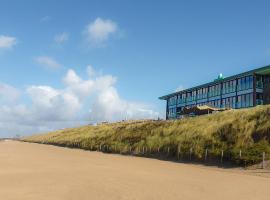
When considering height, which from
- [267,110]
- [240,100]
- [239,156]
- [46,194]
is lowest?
[46,194]

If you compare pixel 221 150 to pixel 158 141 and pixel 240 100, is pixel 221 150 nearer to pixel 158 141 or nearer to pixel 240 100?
pixel 158 141

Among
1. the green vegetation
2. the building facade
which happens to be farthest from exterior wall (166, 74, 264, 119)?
the green vegetation

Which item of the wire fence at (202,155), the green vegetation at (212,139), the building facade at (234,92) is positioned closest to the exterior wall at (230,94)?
the building facade at (234,92)

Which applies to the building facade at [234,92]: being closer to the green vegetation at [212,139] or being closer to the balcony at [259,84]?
the balcony at [259,84]

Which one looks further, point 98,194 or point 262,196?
point 262,196

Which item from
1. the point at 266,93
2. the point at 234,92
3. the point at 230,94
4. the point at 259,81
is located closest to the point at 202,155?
the point at 266,93

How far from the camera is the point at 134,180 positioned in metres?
18.9

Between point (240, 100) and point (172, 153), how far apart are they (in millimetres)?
33533

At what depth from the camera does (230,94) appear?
72188 millimetres

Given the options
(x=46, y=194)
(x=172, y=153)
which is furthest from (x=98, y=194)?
(x=172, y=153)

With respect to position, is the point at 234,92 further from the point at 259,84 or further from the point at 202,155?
the point at 202,155

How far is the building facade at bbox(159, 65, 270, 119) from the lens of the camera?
65625 millimetres

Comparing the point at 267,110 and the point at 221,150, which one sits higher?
the point at 267,110

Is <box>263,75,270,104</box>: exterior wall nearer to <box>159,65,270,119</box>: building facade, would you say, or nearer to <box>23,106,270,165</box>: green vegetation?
<box>159,65,270,119</box>: building facade
